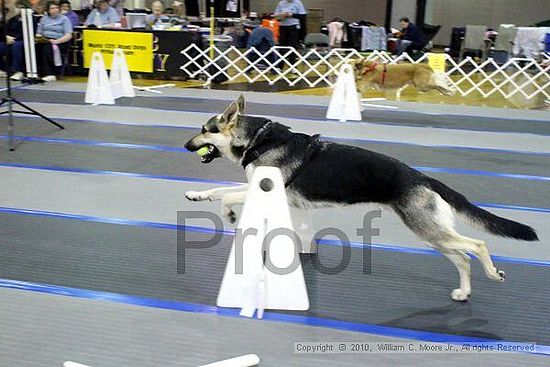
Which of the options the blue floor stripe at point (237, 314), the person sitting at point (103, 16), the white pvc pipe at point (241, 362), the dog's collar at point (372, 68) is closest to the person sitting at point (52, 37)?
the person sitting at point (103, 16)

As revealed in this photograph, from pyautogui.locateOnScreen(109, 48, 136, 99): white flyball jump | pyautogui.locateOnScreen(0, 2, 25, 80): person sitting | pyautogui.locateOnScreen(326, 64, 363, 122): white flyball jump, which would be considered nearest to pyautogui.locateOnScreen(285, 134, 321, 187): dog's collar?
pyautogui.locateOnScreen(326, 64, 363, 122): white flyball jump

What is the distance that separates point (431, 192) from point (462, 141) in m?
4.60

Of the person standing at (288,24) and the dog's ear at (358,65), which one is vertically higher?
the person standing at (288,24)

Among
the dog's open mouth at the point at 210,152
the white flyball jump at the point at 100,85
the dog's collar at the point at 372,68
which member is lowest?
the white flyball jump at the point at 100,85

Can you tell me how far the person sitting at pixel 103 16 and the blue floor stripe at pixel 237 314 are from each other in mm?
10561

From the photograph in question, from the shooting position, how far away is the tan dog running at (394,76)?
9852 millimetres

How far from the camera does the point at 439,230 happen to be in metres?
3.08

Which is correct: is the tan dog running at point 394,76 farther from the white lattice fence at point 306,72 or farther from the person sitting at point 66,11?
the person sitting at point 66,11

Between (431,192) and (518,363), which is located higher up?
(431,192)

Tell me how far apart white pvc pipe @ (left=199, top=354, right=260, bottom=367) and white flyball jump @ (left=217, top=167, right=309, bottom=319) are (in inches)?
17.5

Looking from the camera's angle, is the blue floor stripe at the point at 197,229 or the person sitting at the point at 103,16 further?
the person sitting at the point at 103,16

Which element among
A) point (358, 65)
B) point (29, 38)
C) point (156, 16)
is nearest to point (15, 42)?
point (29, 38)

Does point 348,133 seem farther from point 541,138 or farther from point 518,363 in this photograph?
point 518,363

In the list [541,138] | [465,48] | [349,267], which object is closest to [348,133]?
[541,138]
